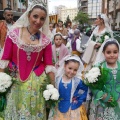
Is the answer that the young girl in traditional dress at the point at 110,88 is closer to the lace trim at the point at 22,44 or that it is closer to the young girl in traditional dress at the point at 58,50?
the lace trim at the point at 22,44

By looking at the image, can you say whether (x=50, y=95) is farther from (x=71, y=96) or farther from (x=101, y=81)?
(x=101, y=81)

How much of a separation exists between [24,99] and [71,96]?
0.69m

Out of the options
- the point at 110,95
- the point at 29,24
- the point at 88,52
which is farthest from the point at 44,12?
the point at 88,52

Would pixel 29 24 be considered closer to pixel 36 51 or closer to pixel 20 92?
pixel 36 51

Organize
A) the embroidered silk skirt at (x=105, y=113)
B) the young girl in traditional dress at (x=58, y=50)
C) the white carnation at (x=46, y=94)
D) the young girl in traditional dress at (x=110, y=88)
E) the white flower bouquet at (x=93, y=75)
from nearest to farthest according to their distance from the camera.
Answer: the white carnation at (x=46, y=94), the white flower bouquet at (x=93, y=75), the young girl in traditional dress at (x=110, y=88), the embroidered silk skirt at (x=105, y=113), the young girl in traditional dress at (x=58, y=50)

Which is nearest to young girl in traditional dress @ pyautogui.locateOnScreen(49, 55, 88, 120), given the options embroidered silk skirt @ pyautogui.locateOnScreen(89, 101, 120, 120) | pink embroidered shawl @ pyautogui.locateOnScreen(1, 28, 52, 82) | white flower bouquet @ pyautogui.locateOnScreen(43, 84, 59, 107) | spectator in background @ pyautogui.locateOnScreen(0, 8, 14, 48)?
embroidered silk skirt @ pyautogui.locateOnScreen(89, 101, 120, 120)

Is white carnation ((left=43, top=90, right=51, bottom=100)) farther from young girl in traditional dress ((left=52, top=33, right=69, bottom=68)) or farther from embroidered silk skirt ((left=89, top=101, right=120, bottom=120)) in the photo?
young girl in traditional dress ((left=52, top=33, right=69, bottom=68))

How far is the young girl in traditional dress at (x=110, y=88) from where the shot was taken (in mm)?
3076

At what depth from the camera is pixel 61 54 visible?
579 cm

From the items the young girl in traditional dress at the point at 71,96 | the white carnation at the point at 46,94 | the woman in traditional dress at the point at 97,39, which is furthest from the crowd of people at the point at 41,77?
the woman in traditional dress at the point at 97,39

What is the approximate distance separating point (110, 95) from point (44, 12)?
1.35 m

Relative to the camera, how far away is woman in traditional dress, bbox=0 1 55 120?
2.84m

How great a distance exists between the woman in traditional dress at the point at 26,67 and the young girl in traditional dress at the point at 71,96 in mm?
379

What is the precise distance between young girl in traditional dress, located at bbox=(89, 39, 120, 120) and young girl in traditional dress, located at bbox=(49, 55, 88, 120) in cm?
22
